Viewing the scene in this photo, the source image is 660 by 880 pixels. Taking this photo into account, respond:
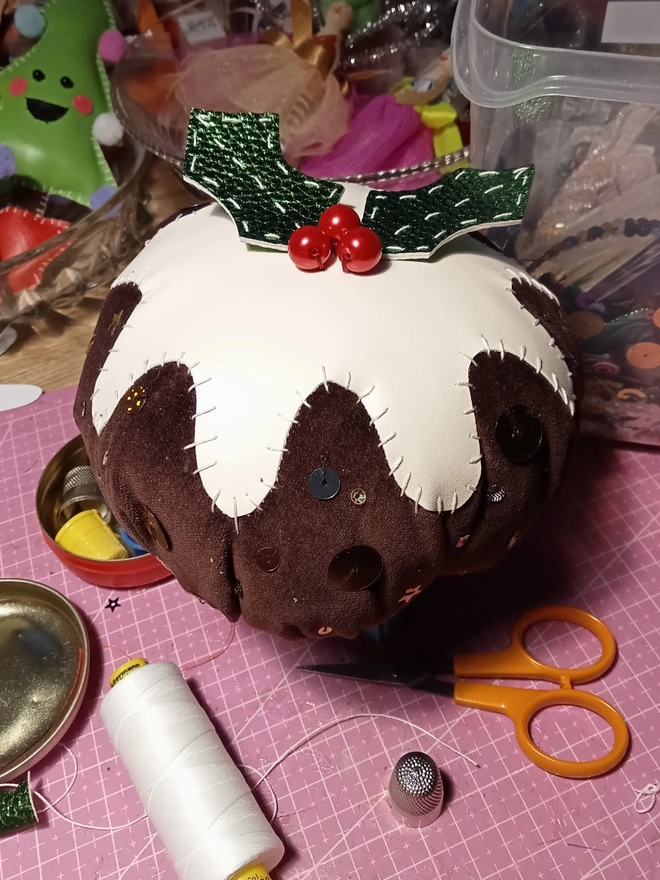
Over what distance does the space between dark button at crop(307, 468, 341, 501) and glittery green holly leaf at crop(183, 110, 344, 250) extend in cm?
15

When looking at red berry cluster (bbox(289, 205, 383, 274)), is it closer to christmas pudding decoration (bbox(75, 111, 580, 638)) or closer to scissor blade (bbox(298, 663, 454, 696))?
christmas pudding decoration (bbox(75, 111, 580, 638))

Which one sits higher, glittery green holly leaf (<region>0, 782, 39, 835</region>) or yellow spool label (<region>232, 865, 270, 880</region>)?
yellow spool label (<region>232, 865, 270, 880</region>)

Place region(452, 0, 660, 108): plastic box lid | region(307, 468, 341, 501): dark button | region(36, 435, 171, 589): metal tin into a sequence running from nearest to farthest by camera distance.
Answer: region(307, 468, 341, 501): dark button
region(452, 0, 660, 108): plastic box lid
region(36, 435, 171, 589): metal tin

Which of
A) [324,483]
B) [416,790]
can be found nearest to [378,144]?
[324,483]

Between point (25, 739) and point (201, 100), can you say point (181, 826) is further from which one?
point (201, 100)

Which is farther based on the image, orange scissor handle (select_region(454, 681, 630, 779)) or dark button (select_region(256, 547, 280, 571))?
orange scissor handle (select_region(454, 681, 630, 779))

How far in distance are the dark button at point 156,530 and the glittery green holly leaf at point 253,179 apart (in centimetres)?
18

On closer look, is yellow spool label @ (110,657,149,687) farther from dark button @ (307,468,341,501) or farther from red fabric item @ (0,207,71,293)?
red fabric item @ (0,207,71,293)

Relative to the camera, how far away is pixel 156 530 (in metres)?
→ 0.46

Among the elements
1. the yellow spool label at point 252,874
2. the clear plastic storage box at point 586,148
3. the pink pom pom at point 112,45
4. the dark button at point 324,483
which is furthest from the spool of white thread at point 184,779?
the pink pom pom at point 112,45

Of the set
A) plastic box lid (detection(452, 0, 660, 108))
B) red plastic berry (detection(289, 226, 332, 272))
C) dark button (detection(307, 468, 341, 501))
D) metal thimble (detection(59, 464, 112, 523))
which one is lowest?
metal thimble (detection(59, 464, 112, 523))

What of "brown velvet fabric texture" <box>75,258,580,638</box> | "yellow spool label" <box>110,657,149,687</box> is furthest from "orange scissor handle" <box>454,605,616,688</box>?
"yellow spool label" <box>110,657,149,687</box>

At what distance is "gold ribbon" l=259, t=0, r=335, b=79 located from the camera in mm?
834

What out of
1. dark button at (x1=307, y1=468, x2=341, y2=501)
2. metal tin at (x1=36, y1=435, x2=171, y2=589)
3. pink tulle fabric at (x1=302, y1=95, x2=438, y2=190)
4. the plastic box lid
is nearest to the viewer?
dark button at (x1=307, y1=468, x2=341, y2=501)
